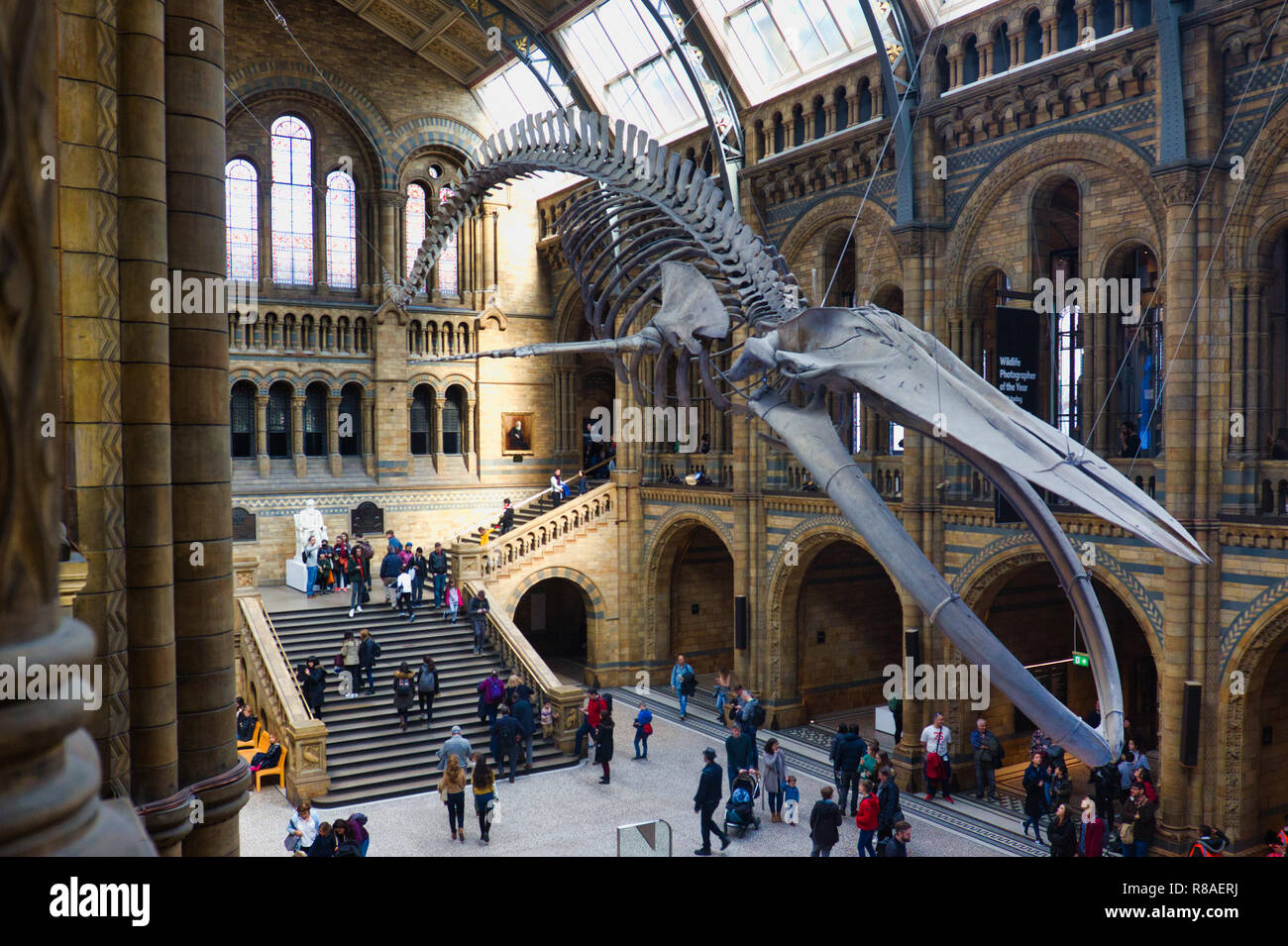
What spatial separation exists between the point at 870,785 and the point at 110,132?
10411 mm

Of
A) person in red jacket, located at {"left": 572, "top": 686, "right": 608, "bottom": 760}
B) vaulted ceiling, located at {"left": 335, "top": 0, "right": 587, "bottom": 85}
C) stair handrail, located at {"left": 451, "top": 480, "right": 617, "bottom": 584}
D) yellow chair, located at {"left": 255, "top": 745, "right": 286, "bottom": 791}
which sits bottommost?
yellow chair, located at {"left": 255, "top": 745, "right": 286, "bottom": 791}

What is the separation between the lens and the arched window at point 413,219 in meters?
25.0

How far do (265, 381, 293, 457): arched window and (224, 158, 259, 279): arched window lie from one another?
263cm

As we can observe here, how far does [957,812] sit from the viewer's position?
14359 millimetres

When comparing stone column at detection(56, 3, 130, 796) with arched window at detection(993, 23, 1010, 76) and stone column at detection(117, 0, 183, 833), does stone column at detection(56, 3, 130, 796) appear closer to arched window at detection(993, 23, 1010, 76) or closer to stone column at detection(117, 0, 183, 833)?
stone column at detection(117, 0, 183, 833)

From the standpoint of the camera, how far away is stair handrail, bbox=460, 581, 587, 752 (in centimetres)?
1688

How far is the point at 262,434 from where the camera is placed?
23.1m

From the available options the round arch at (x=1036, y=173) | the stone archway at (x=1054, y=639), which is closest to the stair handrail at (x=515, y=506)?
the stone archway at (x=1054, y=639)

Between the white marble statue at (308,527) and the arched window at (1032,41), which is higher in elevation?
the arched window at (1032,41)

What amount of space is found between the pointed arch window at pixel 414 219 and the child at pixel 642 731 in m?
13.2

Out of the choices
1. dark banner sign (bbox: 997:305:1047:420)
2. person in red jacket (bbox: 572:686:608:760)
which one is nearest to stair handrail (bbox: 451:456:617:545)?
person in red jacket (bbox: 572:686:608:760)

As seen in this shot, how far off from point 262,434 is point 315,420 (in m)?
1.43

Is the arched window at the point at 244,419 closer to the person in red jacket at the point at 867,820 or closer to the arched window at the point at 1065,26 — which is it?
the person in red jacket at the point at 867,820
